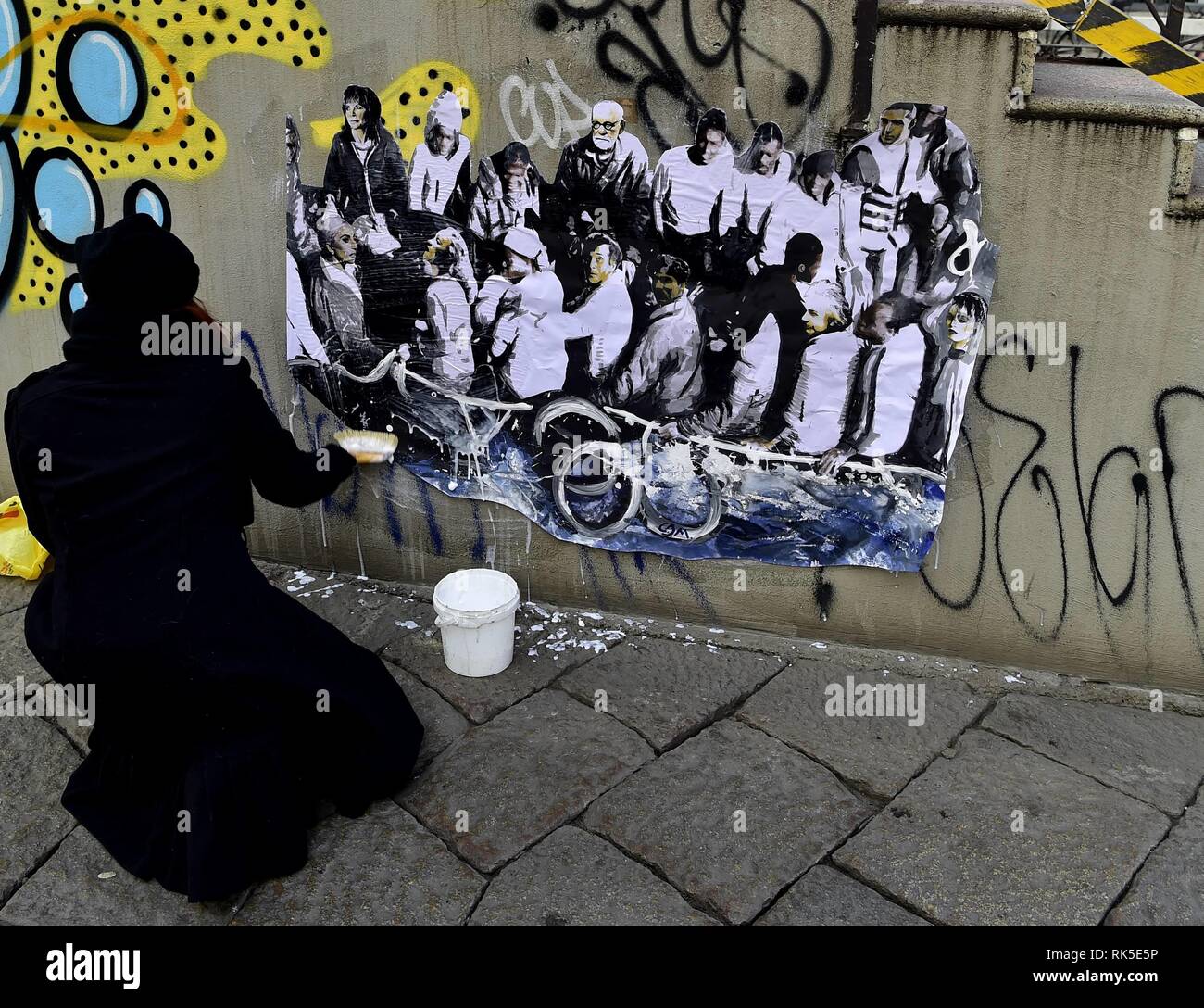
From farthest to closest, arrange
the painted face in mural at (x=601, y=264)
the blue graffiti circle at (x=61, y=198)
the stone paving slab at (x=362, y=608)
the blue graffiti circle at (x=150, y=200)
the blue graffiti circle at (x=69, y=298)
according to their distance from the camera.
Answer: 1. the blue graffiti circle at (x=69, y=298)
2. the blue graffiti circle at (x=61, y=198)
3. the blue graffiti circle at (x=150, y=200)
4. the stone paving slab at (x=362, y=608)
5. the painted face in mural at (x=601, y=264)

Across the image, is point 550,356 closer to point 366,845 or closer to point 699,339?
point 699,339

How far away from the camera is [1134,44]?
11.4 feet

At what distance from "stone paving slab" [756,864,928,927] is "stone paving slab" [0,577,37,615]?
374 centimetres

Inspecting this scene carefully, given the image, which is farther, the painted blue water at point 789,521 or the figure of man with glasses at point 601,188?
the painted blue water at point 789,521

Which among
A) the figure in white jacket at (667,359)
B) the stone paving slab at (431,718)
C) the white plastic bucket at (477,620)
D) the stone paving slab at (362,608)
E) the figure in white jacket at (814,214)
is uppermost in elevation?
the figure in white jacket at (814,214)

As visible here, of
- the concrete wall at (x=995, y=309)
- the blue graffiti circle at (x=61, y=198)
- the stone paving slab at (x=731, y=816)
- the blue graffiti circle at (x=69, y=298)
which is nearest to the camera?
the stone paving slab at (x=731, y=816)

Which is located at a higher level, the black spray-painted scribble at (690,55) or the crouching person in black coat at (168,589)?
the black spray-painted scribble at (690,55)

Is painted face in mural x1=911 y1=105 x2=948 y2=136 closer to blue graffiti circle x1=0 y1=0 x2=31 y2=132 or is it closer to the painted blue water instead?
the painted blue water

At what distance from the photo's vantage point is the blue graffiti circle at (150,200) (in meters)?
4.52

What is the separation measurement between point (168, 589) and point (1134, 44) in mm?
3656

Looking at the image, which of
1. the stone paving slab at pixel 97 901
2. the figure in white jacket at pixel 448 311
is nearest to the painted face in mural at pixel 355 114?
the figure in white jacket at pixel 448 311

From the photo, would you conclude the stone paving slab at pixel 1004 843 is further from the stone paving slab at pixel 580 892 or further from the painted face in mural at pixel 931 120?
the painted face in mural at pixel 931 120

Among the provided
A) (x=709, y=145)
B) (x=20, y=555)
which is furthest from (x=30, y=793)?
(x=709, y=145)

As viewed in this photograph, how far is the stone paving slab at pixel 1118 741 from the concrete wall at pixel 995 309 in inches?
7.7
